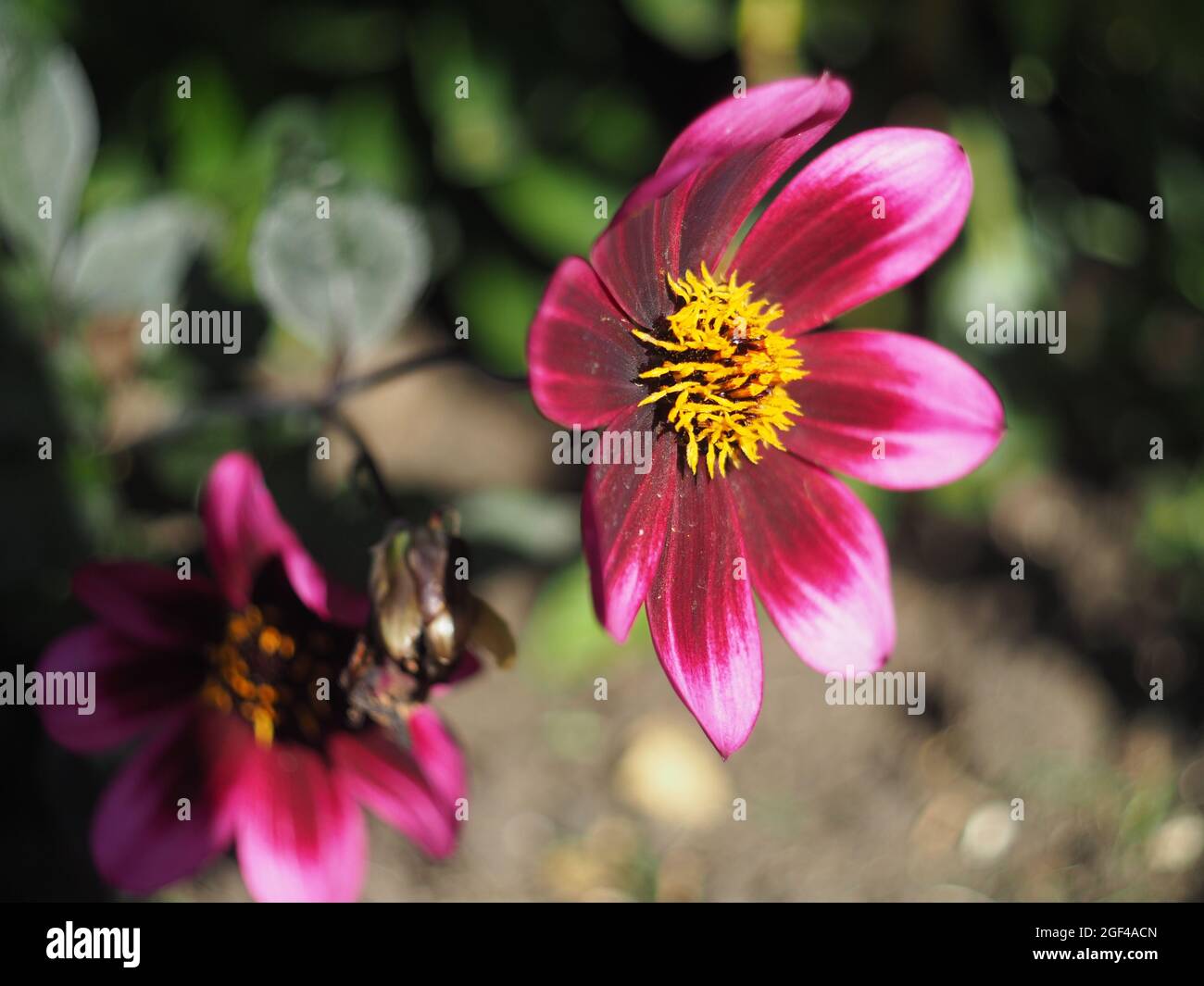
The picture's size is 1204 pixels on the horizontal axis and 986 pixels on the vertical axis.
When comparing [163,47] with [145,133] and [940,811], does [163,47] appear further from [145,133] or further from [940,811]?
[940,811]

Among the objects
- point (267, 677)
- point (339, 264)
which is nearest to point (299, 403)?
point (339, 264)

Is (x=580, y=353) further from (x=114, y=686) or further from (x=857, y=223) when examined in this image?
(x=114, y=686)

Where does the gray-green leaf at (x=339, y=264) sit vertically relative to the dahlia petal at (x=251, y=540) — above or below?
above

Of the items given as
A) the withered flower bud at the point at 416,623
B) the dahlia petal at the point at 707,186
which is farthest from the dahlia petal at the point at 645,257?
the withered flower bud at the point at 416,623

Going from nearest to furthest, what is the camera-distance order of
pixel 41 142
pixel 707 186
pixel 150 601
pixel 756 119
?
pixel 756 119, pixel 707 186, pixel 150 601, pixel 41 142

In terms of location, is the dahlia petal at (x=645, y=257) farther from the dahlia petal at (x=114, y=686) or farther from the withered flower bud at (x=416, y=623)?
the dahlia petal at (x=114, y=686)

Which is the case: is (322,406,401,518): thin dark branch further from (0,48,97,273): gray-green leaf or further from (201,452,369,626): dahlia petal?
(0,48,97,273): gray-green leaf
